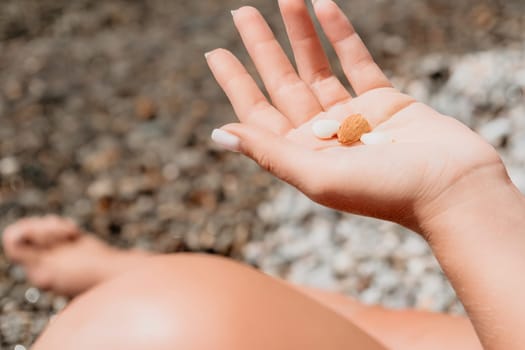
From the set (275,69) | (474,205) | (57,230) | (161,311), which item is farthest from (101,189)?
(474,205)

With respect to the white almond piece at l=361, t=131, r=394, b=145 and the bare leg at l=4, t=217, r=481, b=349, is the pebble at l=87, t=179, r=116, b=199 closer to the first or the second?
the bare leg at l=4, t=217, r=481, b=349

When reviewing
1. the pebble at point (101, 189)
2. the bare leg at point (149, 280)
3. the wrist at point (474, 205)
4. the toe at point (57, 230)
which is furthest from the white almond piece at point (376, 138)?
the pebble at point (101, 189)

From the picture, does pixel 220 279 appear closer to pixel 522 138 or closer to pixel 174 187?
pixel 174 187

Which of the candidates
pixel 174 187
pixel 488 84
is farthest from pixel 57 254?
pixel 488 84

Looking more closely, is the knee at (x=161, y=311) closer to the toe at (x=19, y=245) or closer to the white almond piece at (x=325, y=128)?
the white almond piece at (x=325, y=128)

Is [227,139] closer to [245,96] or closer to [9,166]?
[245,96]

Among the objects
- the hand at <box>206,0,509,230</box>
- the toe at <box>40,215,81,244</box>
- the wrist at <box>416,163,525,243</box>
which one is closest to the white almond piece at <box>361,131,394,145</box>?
the hand at <box>206,0,509,230</box>
